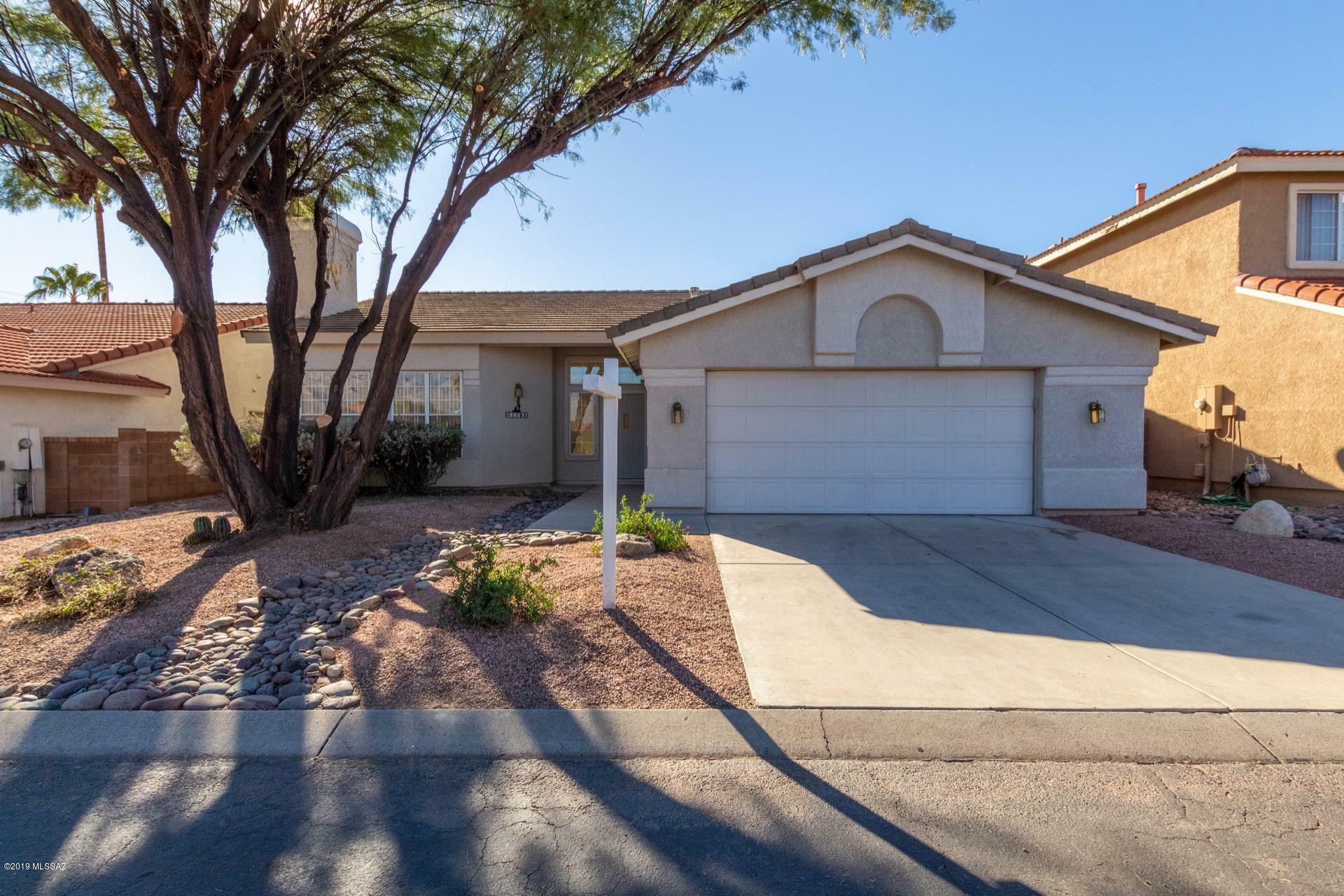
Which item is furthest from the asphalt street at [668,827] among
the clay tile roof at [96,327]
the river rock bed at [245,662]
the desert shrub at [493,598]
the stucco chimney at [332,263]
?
the stucco chimney at [332,263]

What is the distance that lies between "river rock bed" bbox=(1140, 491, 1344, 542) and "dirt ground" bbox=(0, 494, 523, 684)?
10663mm

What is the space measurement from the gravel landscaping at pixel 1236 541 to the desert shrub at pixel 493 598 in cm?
700

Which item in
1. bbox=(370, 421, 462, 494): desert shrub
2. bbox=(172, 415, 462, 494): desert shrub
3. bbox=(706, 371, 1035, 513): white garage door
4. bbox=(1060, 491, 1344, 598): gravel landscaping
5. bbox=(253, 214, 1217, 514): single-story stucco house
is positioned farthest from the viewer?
bbox=(370, 421, 462, 494): desert shrub

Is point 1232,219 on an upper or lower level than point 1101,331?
upper

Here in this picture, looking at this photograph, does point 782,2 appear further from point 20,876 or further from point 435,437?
point 20,876

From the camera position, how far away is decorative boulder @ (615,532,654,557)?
7332 mm

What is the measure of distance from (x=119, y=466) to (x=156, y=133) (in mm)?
6836

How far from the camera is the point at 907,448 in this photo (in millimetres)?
10695

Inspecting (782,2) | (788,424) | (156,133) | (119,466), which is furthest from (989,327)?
(119,466)

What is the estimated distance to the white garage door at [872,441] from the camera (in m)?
10.7

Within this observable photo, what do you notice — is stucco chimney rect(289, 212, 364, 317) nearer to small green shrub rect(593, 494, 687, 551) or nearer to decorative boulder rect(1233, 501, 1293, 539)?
small green shrub rect(593, 494, 687, 551)

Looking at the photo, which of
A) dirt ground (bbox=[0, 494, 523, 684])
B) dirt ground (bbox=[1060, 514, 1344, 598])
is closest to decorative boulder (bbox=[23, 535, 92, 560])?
dirt ground (bbox=[0, 494, 523, 684])

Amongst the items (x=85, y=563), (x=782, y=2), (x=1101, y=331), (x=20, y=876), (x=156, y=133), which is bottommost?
(x=20, y=876)

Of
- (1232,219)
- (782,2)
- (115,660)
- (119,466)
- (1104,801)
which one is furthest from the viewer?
(1232,219)
